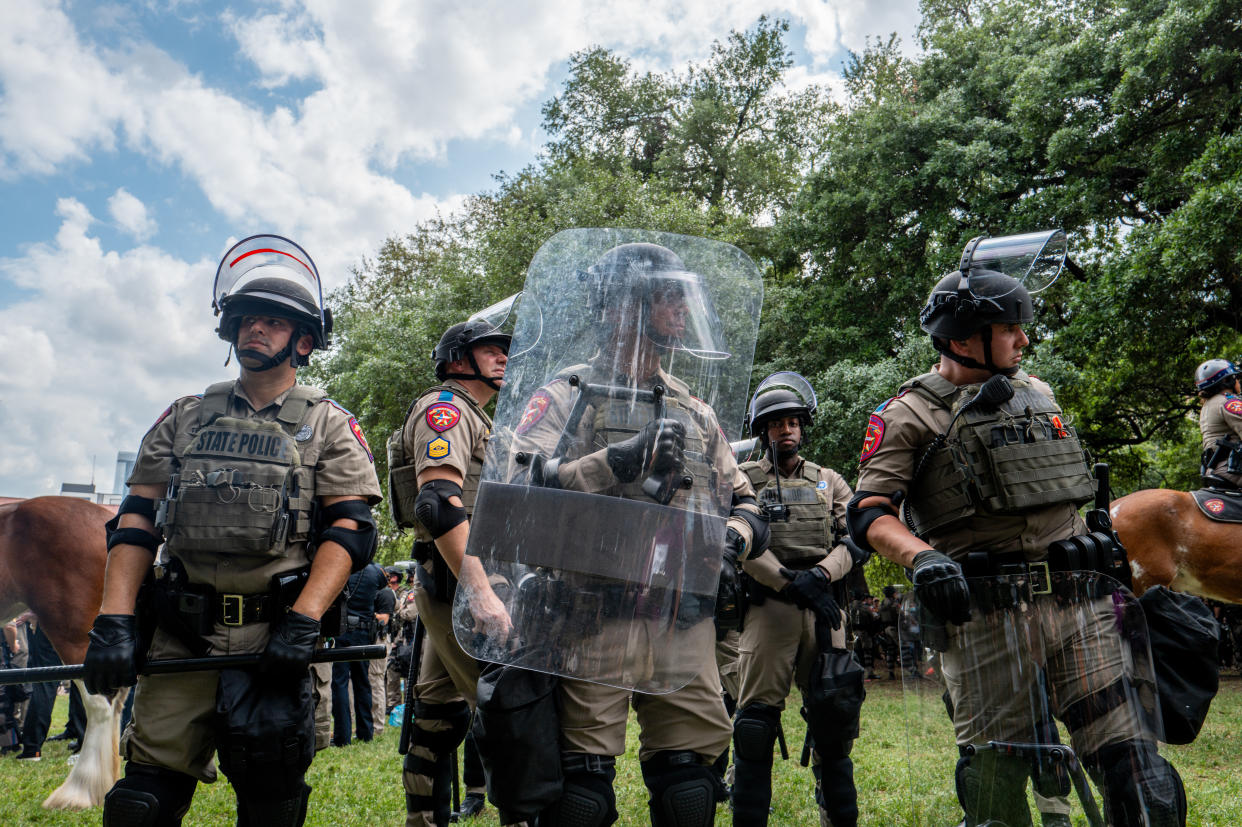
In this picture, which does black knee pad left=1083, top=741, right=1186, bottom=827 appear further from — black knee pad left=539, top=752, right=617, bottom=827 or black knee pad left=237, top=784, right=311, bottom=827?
black knee pad left=237, top=784, right=311, bottom=827

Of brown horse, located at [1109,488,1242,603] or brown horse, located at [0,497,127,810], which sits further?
brown horse, located at [1109,488,1242,603]

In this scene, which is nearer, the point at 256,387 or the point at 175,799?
the point at 175,799

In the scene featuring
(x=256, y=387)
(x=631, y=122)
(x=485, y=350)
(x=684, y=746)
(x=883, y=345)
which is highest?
(x=631, y=122)

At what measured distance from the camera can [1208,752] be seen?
22.2ft

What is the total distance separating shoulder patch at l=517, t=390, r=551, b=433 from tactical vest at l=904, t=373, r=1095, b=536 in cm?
143

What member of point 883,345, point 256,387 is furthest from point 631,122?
point 256,387

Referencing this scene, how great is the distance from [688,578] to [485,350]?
6.51ft

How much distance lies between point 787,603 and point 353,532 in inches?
96.9

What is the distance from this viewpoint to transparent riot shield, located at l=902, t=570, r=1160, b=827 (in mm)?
2432

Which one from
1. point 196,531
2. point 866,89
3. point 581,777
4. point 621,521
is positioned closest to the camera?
point 621,521

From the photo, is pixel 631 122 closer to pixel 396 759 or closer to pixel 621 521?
pixel 396 759

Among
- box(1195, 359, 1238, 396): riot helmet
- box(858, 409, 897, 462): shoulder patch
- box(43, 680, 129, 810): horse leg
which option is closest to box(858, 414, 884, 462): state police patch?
box(858, 409, 897, 462): shoulder patch

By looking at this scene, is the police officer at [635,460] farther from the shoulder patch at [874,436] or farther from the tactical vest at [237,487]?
the tactical vest at [237,487]

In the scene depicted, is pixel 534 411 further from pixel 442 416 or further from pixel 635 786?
pixel 635 786
